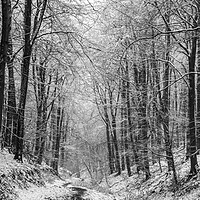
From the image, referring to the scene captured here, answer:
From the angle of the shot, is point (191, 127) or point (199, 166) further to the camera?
point (199, 166)

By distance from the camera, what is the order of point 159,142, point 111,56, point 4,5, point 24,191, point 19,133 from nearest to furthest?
1. point 4,5
2. point 111,56
3. point 24,191
4. point 19,133
5. point 159,142

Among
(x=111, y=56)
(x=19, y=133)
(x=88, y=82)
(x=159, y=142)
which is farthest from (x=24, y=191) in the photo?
(x=159, y=142)

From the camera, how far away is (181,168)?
11.2 m

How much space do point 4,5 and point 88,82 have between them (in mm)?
3503

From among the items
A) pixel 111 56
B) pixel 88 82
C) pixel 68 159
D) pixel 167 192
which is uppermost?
pixel 111 56

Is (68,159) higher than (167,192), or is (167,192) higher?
(167,192)

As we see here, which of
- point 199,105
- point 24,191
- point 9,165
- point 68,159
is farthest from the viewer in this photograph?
point 68,159

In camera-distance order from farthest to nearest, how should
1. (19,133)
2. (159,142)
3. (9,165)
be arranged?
1. (159,142)
2. (19,133)
3. (9,165)

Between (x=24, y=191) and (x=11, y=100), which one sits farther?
(x=11, y=100)

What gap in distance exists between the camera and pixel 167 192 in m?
9.78

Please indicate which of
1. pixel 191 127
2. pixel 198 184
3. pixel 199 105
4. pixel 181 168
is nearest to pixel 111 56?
pixel 191 127

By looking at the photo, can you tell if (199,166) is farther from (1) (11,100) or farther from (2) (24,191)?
(1) (11,100)

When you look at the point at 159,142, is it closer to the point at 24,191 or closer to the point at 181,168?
the point at 181,168

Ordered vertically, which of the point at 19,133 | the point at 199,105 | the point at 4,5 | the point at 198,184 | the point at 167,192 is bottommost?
the point at 167,192
